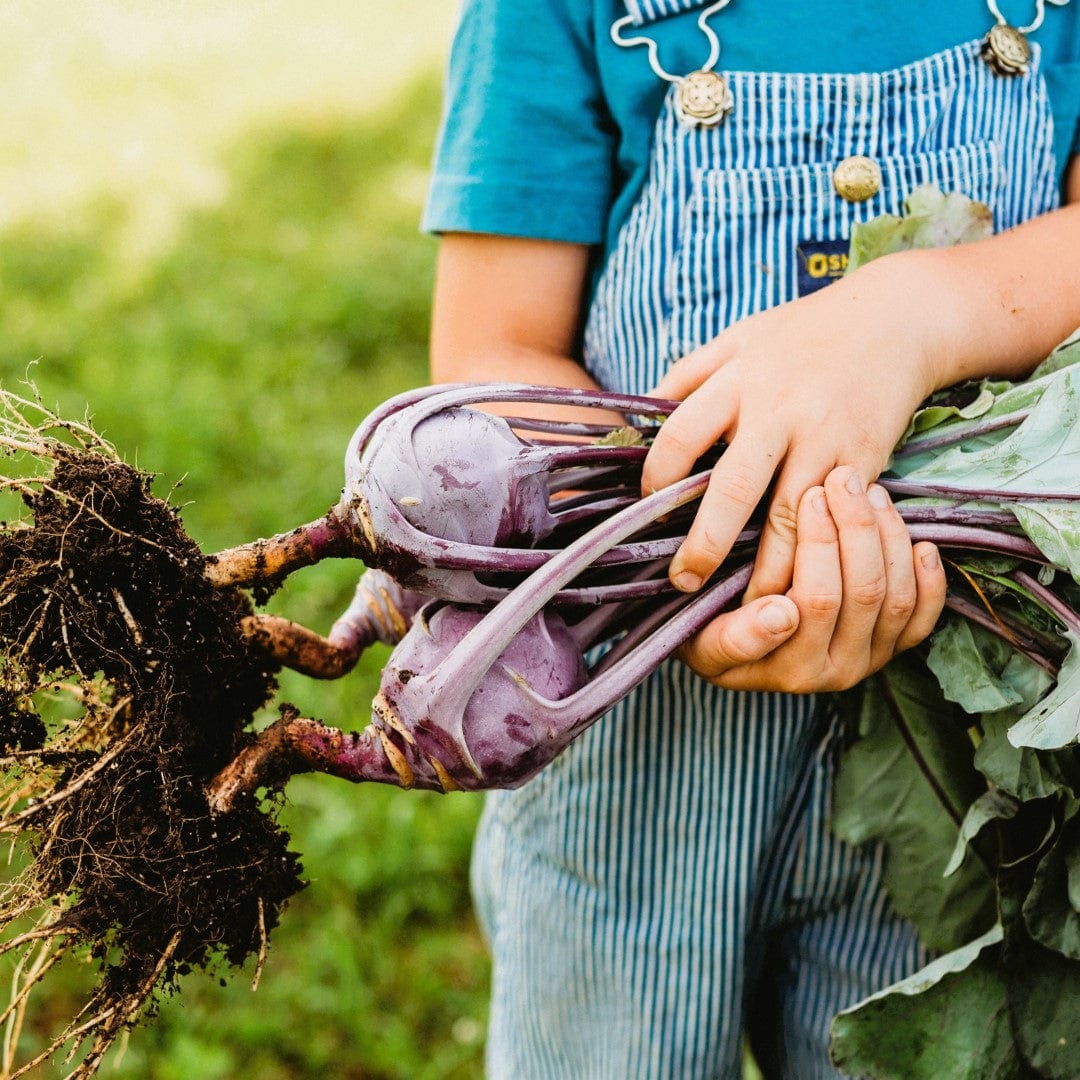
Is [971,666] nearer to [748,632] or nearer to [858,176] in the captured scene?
[748,632]

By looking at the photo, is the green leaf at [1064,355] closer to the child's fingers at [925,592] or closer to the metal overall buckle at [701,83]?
the child's fingers at [925,592]

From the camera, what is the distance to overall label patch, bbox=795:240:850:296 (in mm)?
1337

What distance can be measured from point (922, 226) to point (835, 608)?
1.58 ft

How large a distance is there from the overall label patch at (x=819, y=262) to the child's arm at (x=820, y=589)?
305mm

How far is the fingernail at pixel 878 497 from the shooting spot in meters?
1.16

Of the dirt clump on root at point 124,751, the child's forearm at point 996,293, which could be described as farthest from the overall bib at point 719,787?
the dirt clump on root at point 124,751

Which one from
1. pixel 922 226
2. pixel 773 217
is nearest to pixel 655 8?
pixel 773 217

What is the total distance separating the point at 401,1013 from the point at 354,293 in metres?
2.78

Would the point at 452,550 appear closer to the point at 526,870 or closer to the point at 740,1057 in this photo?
the point at 526,870

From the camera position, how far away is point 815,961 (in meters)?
1.51

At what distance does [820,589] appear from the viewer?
44.6 inches

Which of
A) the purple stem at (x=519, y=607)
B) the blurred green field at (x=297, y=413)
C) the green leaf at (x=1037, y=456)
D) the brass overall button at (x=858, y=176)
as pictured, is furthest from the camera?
the blurred green field at (x=297, y=413)

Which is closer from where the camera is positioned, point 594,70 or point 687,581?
point 687,581

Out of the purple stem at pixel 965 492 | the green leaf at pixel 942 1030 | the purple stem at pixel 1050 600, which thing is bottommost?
the green leaf at pixel 942 1030
